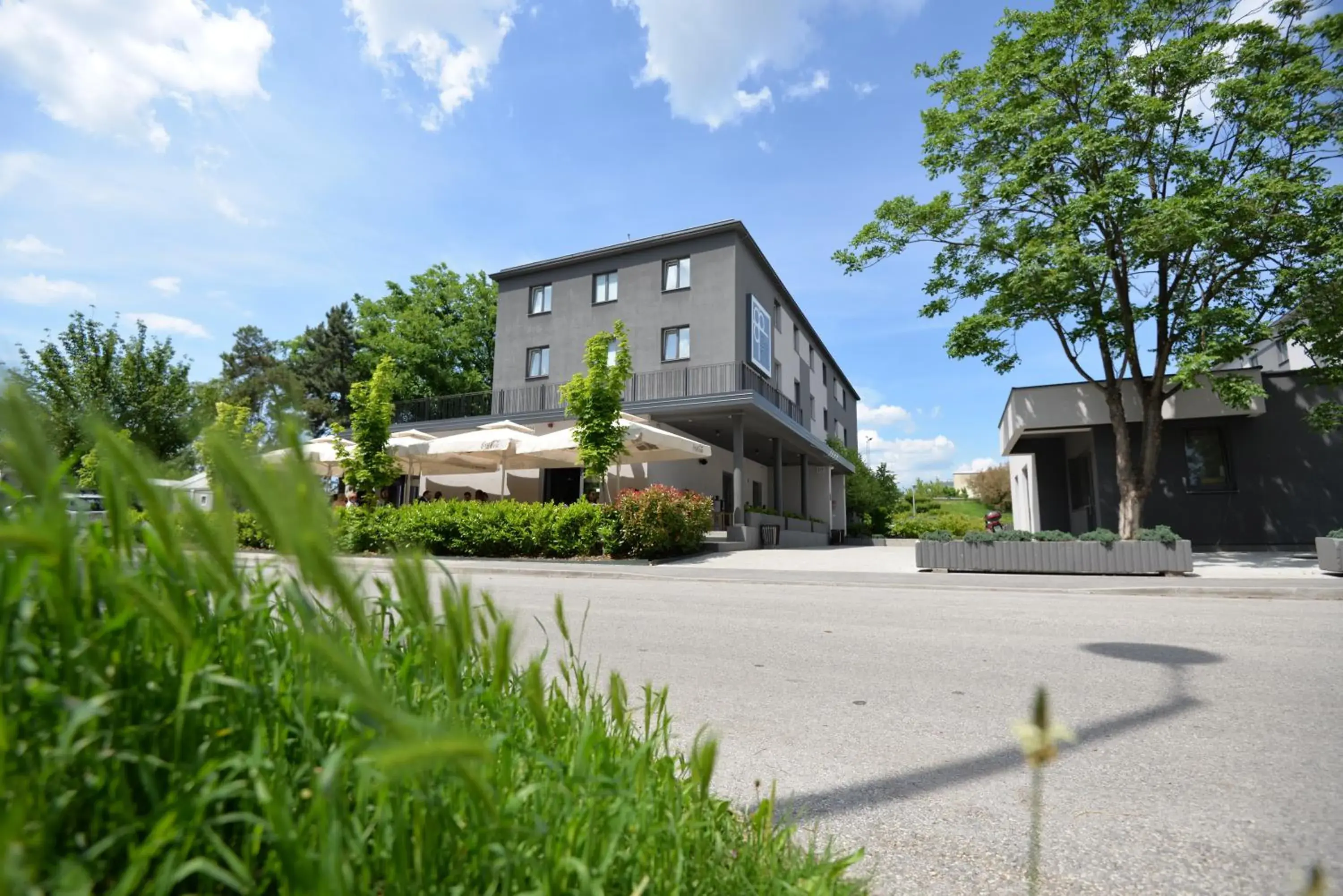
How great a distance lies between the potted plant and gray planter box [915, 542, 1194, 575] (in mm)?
1769

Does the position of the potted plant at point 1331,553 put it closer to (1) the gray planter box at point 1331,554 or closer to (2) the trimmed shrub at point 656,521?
(1) the gray planter box at point 1331,554

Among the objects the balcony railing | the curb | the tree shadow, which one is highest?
the balcony railing

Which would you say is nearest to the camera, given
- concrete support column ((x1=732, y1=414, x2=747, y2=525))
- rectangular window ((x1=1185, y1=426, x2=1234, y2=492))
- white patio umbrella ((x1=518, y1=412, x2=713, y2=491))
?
white patio umbrella ((x1=518, y1=412, x2=713, y2=491))

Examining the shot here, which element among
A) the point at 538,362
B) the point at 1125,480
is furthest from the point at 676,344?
the point at 1125,480

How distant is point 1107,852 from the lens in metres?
2.25

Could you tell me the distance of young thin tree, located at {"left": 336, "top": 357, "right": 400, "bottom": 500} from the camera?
741 inches

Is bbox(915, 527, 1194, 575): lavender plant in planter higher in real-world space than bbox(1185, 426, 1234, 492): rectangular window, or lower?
lower

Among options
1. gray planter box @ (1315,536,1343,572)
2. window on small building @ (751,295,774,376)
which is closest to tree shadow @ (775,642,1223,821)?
gray planter box @ (1315,536,1343,572)

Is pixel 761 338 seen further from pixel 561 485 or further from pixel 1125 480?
pixel 1125 480

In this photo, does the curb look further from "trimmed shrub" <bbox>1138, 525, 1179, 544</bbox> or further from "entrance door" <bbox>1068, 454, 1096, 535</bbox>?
"entrance door" <bbox>1068, 454, 1096, 535</bbox>

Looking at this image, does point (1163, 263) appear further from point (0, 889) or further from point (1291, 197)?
point (0, 889)

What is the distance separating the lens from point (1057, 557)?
12.8 m

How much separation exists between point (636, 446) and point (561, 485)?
720cm

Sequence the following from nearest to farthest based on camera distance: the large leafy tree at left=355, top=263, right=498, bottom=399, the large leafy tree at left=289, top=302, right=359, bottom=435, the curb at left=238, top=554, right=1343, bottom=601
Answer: the curb at left=238, top=554, right=1343, bottom=601 → the large leafy tree at left=355, top=263, right=498, bottom=399 → the large leafy tree at left=289, top=302, right=359, bottom=435
